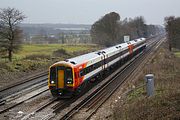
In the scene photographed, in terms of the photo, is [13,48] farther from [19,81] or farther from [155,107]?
[155,107]

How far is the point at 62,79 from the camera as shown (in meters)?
21.2

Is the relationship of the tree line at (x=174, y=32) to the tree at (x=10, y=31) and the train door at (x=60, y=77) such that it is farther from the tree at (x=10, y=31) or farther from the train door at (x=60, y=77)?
the train door at (x=60, y=77)

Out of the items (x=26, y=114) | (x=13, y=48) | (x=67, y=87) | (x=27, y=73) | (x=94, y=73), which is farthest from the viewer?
(x=13, y=48)

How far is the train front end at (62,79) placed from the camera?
830 inches

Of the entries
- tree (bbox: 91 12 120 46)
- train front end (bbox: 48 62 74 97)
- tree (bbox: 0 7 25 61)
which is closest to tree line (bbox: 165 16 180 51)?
tree (bbox: 91 12 120 46)

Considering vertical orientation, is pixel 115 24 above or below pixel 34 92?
above

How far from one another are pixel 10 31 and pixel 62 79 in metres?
22.3

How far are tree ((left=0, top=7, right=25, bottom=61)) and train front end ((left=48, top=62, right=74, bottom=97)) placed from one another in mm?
20868

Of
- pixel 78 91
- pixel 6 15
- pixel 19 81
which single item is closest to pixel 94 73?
pixel 78 91

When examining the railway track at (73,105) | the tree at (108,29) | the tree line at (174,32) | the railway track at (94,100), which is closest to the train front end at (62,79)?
the railway track at (73,105)

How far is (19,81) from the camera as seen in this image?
97.5 ft

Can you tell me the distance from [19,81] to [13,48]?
12372 millimetres

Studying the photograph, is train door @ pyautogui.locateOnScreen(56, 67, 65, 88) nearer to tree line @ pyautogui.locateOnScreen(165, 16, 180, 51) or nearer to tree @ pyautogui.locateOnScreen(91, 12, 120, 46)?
tree line @ pyautogui.locateOnScreen(165, 16, 180, 51)

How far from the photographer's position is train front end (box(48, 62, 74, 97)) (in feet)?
69.2
